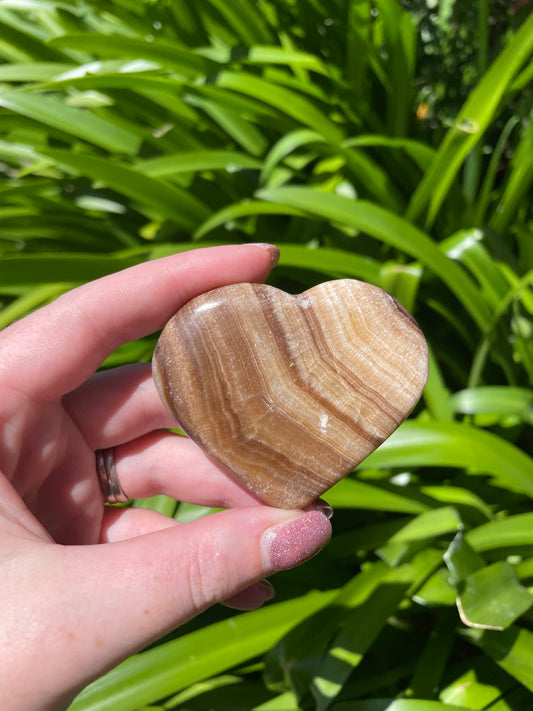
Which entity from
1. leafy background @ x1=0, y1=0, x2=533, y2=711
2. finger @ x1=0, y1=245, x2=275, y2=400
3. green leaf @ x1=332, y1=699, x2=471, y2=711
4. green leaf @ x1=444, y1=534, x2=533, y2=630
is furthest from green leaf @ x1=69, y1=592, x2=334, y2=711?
finger @ x1=0, y1=245, x2=275, y2=400

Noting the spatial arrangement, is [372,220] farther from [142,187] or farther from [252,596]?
[252,596]

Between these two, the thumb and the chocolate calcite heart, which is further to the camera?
the chocolate calcite heart

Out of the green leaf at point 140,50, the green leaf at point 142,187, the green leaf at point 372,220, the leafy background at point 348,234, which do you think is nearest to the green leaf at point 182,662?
the leafy background at point 348,234

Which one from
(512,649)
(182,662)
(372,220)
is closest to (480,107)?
(372,220)

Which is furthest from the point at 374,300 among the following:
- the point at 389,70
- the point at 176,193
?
the point at 389,70

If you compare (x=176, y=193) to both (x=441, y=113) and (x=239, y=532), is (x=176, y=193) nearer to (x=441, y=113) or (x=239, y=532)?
(x=441, y=113)

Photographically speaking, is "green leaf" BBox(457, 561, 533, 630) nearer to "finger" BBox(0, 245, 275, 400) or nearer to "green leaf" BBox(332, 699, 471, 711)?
"green leaf" BBox(332, 699, 471, 711)
